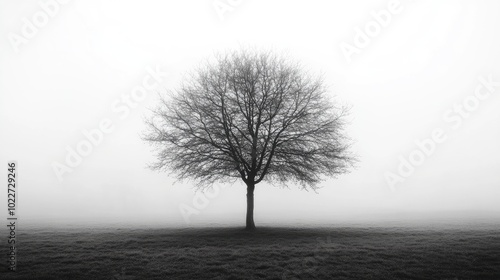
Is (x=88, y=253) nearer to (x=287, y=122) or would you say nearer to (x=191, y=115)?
(x=191, y=115)

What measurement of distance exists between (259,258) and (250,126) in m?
13.5

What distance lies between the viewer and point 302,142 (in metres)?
27.1

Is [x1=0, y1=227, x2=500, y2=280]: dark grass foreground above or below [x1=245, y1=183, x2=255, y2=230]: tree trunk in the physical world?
below

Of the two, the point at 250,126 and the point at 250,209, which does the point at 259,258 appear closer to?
the point at 250,209

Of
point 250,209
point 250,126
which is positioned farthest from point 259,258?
point 250,126

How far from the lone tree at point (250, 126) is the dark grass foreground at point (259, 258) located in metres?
7.47

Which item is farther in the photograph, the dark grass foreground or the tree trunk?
the tree trunk

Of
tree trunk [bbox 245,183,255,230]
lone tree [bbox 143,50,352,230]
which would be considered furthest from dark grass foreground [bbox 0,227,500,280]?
lone tree [bbox 143,50,352,230]

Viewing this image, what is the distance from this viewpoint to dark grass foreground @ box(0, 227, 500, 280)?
42.9 feet

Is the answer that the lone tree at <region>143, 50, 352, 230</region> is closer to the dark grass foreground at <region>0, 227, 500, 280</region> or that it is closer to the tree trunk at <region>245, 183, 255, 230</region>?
the tree trunk at <region>245, 183, 255, 230</region>

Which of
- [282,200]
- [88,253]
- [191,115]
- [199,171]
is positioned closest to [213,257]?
[88,253]

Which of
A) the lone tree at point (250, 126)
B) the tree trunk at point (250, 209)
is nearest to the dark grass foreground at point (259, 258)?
the tree trunk at point (250, 209)

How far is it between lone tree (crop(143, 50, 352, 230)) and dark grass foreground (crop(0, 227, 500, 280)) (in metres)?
7.47

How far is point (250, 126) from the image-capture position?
27.0m
